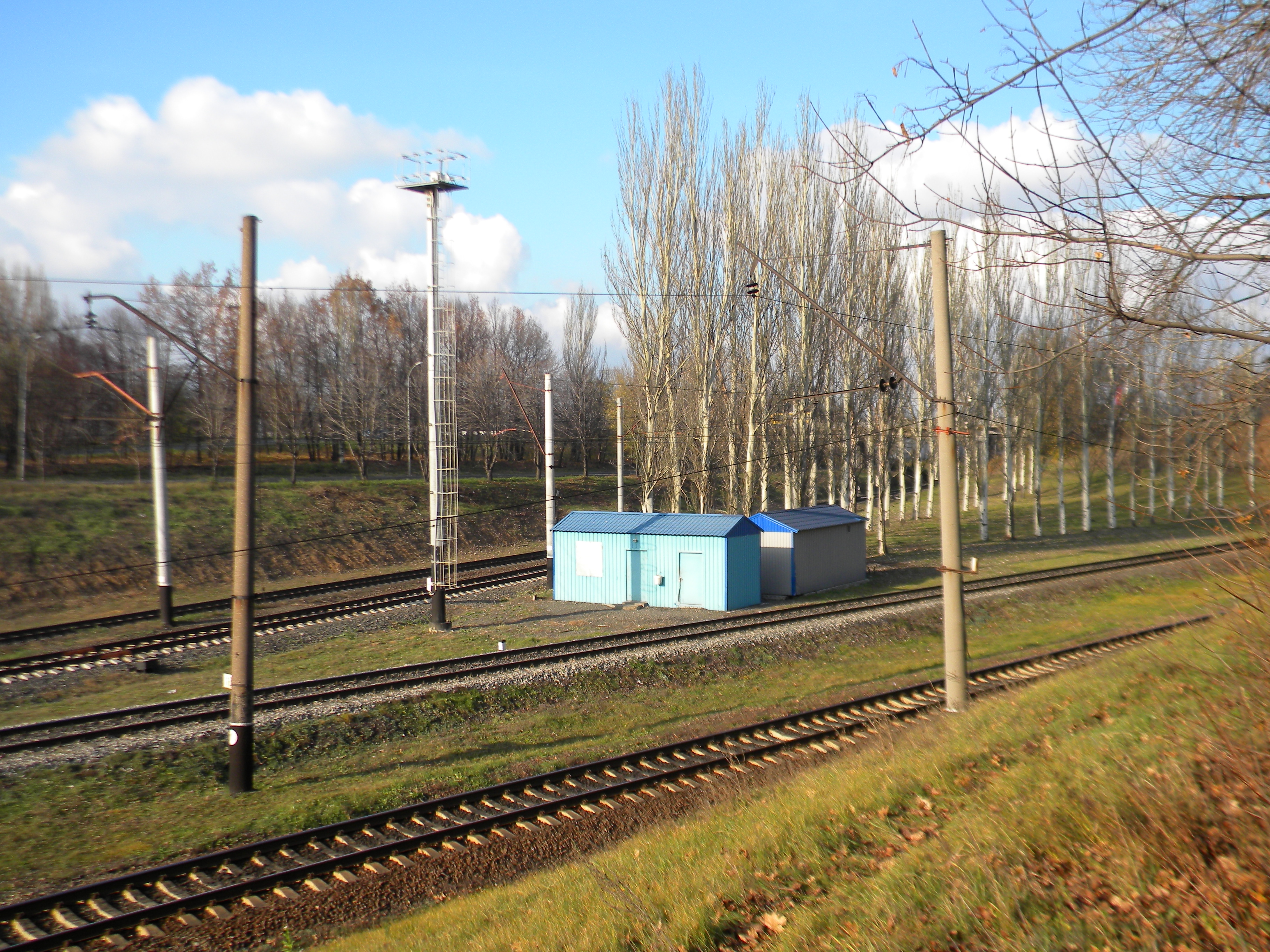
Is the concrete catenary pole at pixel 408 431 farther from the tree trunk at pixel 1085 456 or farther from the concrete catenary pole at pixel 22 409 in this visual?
the tree trunk at pixel 1085 456

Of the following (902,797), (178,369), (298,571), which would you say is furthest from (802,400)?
(178,369)

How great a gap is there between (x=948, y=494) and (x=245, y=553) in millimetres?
9197

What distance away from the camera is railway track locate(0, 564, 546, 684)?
16.8 metres

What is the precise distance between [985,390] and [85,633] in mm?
37509

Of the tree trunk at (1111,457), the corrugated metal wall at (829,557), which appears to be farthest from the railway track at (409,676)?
the tree trunk at (1111,457)

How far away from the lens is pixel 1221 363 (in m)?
5.69

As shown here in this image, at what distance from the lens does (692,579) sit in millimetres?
24156

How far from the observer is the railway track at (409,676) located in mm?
11891

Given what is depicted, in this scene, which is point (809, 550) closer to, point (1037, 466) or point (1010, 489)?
point (1010, 489)

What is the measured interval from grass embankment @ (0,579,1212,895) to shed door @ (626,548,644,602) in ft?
24.6

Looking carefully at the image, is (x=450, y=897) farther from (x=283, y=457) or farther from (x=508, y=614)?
(x=283, y=457)

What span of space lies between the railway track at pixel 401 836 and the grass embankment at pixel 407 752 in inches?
26.2

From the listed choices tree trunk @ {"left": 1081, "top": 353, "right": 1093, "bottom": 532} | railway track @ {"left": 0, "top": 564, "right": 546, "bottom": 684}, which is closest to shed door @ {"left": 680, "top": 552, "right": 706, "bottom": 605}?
railway track @ {"left": 0, "top": 564, "right": 546, "bottom": 684}

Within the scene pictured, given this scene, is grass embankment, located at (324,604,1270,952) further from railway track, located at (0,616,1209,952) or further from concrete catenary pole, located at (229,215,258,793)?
concrete catenary pole, located at (229,215,258,793)
